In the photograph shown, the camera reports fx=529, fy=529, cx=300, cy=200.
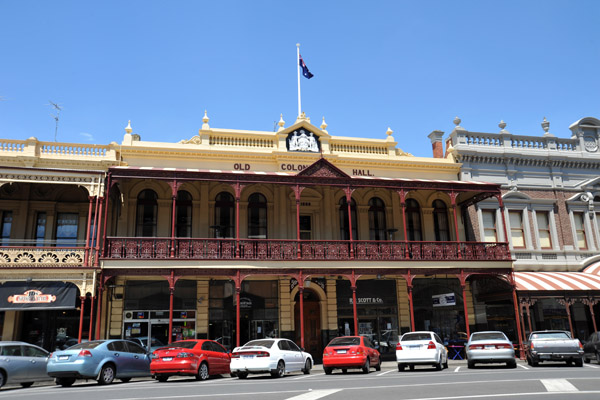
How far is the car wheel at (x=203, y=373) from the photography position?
14.3 metres

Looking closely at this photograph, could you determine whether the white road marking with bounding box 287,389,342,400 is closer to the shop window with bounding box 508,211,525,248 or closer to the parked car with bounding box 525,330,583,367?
the parked car with bounding box 525,330,583,367

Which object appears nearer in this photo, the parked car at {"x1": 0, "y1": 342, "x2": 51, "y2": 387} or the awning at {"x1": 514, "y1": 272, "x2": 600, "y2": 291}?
the parked car at {"x1": 0, "y1": 342, "x2": 51, "y2": 387}

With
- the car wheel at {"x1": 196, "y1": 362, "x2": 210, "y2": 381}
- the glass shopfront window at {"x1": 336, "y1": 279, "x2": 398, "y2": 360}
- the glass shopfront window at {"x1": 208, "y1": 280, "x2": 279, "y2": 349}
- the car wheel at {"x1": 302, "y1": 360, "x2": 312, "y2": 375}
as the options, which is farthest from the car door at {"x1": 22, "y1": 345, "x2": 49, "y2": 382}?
A: the glass shopfront window at {"x1": 336, "y1": 279, "x2": 398, "y2": 360}

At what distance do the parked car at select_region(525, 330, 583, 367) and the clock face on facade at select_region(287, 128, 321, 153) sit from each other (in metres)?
12.2

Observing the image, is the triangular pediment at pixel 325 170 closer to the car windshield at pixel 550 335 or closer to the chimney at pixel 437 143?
the chimney at pixel 437 143

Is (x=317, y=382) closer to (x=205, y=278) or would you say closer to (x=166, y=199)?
(x=205, y=278)

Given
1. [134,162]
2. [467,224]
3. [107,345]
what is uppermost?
[134,162]

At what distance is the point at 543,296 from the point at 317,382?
13501mm

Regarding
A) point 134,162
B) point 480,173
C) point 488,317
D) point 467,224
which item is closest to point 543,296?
point 488,317

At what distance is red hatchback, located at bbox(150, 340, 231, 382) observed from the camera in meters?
14.0

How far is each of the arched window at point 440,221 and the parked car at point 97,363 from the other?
1537 cm

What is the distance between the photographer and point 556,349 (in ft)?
51.6

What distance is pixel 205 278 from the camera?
2197 cm

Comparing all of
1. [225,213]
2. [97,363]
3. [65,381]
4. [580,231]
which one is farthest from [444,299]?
[65,381]
